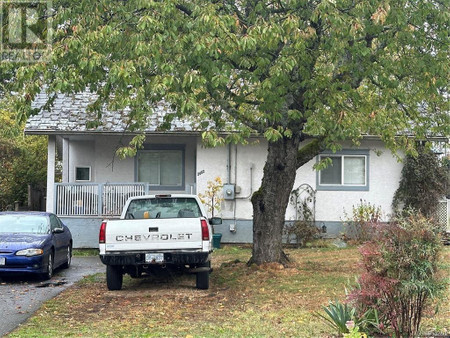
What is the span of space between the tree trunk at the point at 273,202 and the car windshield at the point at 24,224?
5019 millimetres

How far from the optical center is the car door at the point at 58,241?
15984 mm

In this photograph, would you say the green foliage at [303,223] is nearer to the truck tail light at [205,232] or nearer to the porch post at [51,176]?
the porch post at [51,176]

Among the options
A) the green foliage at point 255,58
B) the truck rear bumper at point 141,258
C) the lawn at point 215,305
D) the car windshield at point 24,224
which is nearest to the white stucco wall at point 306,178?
the lawn at point 215,305

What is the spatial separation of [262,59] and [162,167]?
11712mm

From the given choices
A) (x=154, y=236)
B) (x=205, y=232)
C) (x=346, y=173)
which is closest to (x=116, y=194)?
(x=346, y=173)

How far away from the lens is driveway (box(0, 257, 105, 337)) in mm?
10518

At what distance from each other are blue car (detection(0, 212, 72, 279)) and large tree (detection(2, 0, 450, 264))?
11.3ft

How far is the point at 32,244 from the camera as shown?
14.8m

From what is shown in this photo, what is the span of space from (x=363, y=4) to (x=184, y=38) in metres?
3.10

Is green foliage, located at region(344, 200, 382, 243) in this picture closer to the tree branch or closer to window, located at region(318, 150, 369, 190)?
window, located at region(318, 150, 369, 190)

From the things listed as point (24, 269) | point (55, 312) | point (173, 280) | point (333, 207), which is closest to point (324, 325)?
point (55, 312)

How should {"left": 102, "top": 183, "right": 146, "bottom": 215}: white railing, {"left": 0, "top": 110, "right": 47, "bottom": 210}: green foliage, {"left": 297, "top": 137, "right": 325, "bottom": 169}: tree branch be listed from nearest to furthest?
{"left": 297, "top": 137, "right": 325, "bottom": 169}: tree branch, {"left": 102, "top": 183, "right": 146, "bottom": 215}: white railing, {"left": 0, "top": 110, "right": 47, "bottom": 210}: green foliage

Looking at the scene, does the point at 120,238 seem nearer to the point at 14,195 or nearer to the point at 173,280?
the point at 173,280

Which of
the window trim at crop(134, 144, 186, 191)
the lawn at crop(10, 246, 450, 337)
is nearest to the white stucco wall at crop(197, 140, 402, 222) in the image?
the window trim at crop(134, 144, 186, 191)
